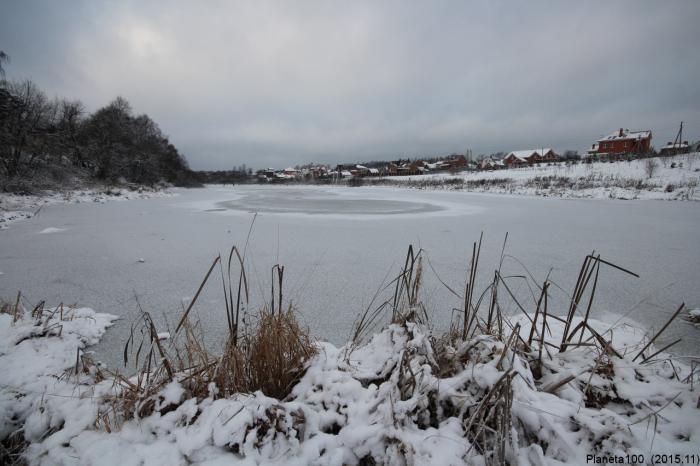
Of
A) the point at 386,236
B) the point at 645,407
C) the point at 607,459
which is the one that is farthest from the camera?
the point at 386,236

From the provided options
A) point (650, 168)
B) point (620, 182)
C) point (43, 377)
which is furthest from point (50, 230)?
point (650, 168)

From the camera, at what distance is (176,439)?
872 mm

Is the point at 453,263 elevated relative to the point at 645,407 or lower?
lower

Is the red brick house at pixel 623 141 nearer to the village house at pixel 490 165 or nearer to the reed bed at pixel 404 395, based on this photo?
the village house at pixel 490 165

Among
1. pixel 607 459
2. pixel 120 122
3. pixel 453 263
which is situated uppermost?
pixel 120 122

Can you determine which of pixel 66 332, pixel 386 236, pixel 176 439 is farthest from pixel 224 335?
pixel 386 236

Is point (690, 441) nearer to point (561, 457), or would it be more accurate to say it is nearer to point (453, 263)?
point (561, 457)

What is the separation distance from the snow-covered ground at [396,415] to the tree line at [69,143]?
49.7 feet

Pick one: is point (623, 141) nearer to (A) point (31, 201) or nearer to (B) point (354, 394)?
(B) point (354, 394)

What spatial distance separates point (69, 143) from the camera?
2150 cm

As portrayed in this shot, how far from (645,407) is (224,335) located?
1.98 metres

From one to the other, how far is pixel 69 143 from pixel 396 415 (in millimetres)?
30449

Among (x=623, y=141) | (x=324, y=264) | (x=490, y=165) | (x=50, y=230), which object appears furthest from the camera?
(x=490, y=165)

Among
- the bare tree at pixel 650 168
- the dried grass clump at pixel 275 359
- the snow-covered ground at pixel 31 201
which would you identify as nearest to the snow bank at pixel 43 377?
the dried grass clump at pixel 275 359
